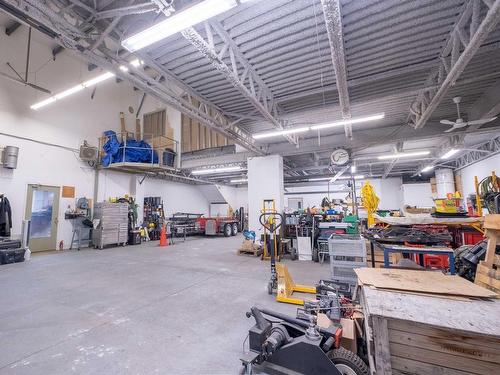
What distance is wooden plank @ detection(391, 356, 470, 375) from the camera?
4.13 feet

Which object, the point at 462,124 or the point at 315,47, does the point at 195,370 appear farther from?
the point at 462,124

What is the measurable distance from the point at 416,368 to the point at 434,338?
212 mm

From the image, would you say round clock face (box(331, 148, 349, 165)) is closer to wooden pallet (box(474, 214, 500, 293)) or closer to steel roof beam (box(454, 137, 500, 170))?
steel roof beam (box(454, 137, 500, 170))

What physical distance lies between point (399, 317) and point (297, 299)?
6.98 feet

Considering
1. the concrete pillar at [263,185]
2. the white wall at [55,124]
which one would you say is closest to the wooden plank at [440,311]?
the concrete pillar at [263,185]

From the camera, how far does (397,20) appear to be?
3.16m

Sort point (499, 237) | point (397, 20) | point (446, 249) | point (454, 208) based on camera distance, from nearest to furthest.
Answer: point (499, 237) → point (446, 249) → point (397, 20) → point (454, 208)

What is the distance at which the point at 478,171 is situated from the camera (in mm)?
9016

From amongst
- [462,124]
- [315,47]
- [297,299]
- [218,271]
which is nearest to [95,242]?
[218,271]

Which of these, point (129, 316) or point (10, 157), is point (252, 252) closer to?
point (129, 316)

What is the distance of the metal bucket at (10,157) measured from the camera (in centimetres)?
682

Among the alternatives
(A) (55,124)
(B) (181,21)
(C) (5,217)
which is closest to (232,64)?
(B) (181,21)

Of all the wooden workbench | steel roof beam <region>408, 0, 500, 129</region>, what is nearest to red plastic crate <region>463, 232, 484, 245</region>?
steel roof beam <region>408, 0, 500, 129</region>

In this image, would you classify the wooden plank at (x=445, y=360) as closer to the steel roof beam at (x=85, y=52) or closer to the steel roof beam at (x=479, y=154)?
the steel roof beam at (x=85, y=52)
